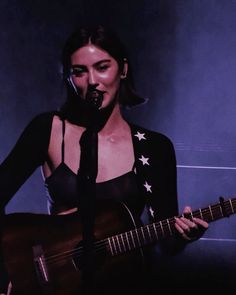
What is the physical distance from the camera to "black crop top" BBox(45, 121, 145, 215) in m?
1.96

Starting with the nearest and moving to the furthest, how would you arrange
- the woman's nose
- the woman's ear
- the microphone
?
the microphone
the woman's nose
the woman's ear

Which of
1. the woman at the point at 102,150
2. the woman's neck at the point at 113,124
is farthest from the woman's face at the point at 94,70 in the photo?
the woman's neck at the point at 113,124

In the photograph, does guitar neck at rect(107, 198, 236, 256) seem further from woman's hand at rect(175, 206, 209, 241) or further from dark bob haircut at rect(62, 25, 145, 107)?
dark bob haircut at rect(62, 25, 145, 107)

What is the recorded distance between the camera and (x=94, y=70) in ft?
Answer: 6.39

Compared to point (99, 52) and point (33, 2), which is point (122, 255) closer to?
point (99, 52)

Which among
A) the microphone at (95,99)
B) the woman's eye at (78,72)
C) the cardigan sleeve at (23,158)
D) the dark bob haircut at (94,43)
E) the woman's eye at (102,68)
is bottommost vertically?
the cardigan sleeve at (23,158)

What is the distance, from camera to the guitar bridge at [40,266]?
181 cm

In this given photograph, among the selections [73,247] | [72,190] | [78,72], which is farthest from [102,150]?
[73,247]

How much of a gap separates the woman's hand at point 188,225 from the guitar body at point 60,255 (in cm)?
18

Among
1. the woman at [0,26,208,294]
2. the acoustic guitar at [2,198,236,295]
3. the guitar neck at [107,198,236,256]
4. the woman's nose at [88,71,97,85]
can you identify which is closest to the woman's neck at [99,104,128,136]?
the woman at [0,26,208,294]

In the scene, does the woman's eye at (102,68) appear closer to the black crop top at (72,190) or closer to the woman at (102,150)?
the woman at (102,150)

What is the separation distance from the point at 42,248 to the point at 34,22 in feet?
4.82

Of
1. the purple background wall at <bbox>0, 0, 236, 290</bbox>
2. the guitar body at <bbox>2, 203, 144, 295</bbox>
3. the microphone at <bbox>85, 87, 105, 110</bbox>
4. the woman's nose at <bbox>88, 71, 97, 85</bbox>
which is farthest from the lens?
the purple background wall at <bbox>0, 0, 236, 290</bbox>

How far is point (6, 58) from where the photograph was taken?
2824 mm
